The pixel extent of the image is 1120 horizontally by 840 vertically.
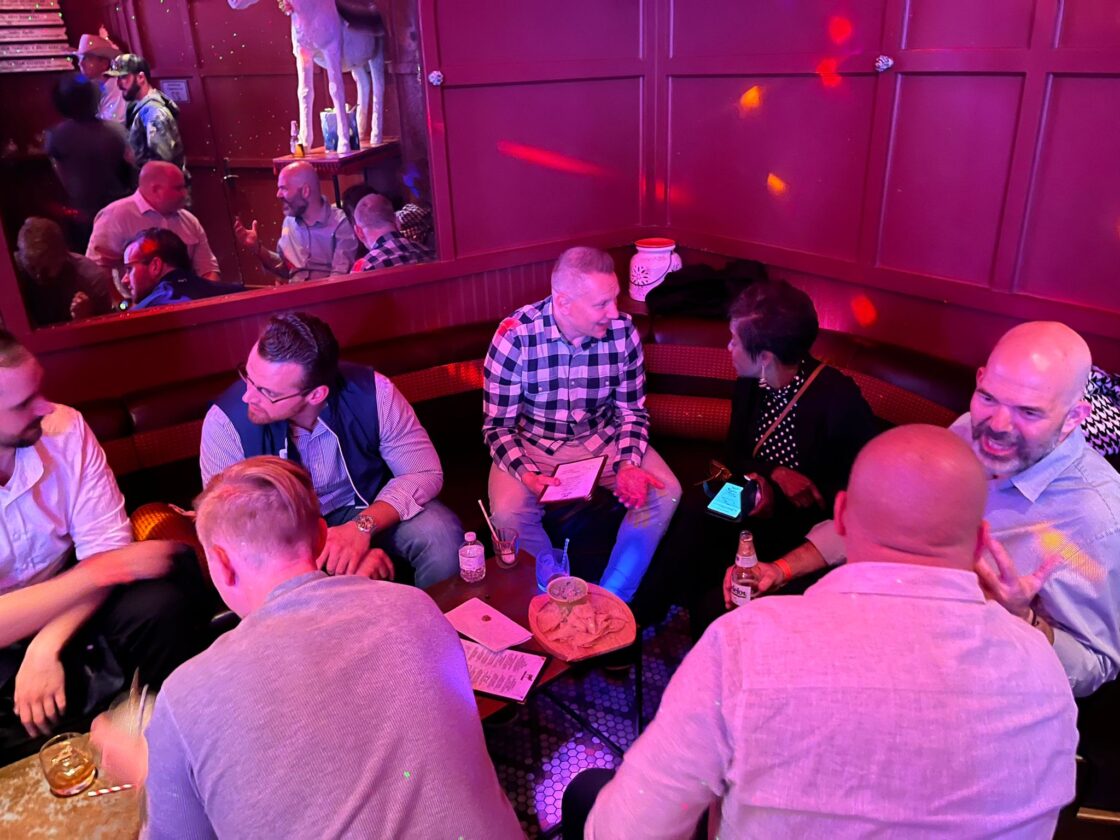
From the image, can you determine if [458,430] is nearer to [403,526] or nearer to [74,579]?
[403,526]

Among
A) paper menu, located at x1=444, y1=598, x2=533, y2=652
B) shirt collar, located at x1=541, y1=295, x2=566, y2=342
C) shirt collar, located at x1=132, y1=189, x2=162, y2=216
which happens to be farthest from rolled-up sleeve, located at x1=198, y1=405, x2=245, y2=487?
shirt collar, located at x1=541, y1=295, x2=566, y2=342

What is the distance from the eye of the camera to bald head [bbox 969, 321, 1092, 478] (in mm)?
1914

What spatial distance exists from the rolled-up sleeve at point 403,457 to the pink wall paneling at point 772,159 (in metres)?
1.96

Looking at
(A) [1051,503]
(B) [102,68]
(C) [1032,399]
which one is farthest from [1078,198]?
(B) [102,68]

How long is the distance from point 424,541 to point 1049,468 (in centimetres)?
176

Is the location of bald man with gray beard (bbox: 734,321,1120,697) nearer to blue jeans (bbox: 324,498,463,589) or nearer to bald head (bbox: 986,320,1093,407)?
bald head (bbox: 986,320,1093,407)

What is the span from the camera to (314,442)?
2.66 meters

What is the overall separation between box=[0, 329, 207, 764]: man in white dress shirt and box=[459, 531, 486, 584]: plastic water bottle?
0.81 meters

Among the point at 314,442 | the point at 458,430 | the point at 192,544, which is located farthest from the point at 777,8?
the point at 192,544

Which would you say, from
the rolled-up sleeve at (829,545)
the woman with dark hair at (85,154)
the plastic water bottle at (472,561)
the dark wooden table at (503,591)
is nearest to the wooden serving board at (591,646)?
the dark wooden table at (503,591)

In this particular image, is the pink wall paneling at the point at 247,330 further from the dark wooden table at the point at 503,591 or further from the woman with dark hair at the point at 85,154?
the dark wooden table at the point at 503,591

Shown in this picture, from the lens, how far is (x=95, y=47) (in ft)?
9.42

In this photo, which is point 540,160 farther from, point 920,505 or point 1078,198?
point 920,505

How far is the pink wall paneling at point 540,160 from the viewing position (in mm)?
3746
